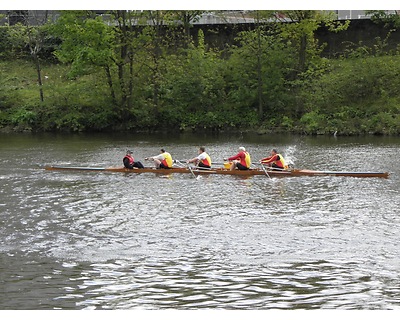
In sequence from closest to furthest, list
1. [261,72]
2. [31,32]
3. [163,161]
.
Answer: [163,161] < [261,72] < [31,32]

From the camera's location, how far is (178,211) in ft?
72.7

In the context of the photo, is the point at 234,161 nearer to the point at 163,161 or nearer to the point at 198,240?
the point at 163,161

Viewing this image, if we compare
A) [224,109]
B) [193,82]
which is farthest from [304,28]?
[193,82]

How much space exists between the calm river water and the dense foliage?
16.8 metres

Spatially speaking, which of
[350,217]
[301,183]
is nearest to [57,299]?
[350,217]

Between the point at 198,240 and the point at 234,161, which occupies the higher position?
the point at 234,161

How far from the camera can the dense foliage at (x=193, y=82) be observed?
155ft

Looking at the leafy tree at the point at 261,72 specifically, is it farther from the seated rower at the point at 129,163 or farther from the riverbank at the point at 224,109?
the seated rower at the point at 129,163

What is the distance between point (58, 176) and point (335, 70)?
28.9 meters

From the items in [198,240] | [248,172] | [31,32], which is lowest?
[198,240]

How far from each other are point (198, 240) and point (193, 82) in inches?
1274

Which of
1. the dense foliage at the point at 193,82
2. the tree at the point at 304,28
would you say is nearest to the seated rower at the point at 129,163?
the dense foliage at the point at 193,82

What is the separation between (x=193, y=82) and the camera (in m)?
49.8

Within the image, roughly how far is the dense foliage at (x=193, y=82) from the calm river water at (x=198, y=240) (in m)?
16.8
